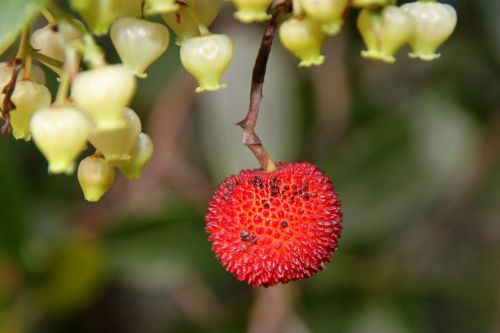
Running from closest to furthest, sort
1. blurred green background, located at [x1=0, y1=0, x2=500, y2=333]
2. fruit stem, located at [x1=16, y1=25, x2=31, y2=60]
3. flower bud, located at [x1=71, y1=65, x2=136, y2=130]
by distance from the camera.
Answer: flower bud, located at [x1=71, y1=65, x2=136, y2=130] < fruit stem, located at [x1=16, y1=25, x2=31, y2=60] < blurred green background, located at [x1=0, y1=0, x2=500, y2=333]

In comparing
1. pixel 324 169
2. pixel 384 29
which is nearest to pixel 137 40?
pixel 384 29

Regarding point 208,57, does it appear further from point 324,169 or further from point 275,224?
point 324,169

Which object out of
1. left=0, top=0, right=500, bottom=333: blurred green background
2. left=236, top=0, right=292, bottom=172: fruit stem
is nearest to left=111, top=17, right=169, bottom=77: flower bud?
left=236, top=0, right=292, bottom=172: fruit stem

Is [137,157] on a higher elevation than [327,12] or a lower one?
lower

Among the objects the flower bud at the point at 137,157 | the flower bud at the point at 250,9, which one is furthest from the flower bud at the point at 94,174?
the flower bud at the point at 250,9

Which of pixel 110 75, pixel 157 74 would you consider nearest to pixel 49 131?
pixel 110 75

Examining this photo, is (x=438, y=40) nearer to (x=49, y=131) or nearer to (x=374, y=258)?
(x=49, y=131)

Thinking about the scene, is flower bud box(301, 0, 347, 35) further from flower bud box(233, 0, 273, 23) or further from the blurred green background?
the blurred green background
